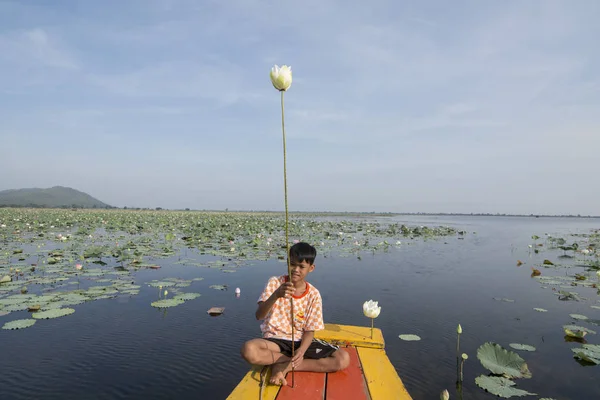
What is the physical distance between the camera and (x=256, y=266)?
821cm

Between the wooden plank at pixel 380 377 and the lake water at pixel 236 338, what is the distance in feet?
1.15

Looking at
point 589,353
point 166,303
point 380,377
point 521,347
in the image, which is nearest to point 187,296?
point 166,303

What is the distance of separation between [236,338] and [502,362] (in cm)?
277

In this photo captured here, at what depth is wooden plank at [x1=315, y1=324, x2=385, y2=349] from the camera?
3.25 meters

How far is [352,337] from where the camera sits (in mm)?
3365

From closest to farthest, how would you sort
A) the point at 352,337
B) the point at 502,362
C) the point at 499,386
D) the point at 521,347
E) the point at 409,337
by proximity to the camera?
the point at 499,386 → the point at 502,362 → the point at 352,337 → the point at 521,347 → the point at 409,337

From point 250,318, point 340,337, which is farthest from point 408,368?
point 250,318

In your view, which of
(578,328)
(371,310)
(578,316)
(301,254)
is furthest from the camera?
(578,316)

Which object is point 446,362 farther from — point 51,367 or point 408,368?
point 51,367

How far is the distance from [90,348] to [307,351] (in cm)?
237

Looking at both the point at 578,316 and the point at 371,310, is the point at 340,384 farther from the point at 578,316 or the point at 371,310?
the point at 578,316

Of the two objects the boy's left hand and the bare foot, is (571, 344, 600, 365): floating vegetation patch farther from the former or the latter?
the bare foot

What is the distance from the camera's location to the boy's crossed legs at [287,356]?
8.43ft

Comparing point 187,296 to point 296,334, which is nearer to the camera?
point 296,334
